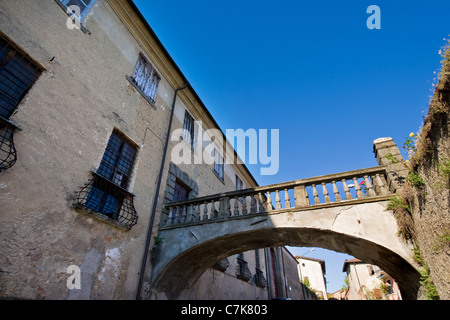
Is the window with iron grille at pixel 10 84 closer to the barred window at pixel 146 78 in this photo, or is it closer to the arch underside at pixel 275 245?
the barred window at pixel 146 78

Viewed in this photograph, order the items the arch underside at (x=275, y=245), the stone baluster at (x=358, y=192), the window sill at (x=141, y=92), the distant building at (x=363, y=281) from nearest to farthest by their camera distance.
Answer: the arch underside at (x=275, y=245) < the stone baluster at (x=358, y=192) < the window sill at (x=141, y=92) < the distant building at (x=363, y=281)

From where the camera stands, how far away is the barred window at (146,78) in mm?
8163

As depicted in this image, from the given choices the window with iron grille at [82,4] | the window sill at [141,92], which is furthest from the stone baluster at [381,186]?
the window with iron grille at [82,4]

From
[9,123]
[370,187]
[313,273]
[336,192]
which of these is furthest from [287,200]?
[313,273]

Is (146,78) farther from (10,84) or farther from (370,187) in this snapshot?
(370,187)

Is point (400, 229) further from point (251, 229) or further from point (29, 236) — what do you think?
point (29, 236)

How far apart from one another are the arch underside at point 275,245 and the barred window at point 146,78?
5.38 meters

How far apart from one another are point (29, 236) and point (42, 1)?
5171 millimetres

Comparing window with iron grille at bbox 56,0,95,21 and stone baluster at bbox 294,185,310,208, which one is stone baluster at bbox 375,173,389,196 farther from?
window with iron grille at bbox 56,0,95,21

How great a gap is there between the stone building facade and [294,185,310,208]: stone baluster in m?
4.07

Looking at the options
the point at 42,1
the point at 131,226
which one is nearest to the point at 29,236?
the point at 131,226

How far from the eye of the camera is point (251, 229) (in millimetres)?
6074

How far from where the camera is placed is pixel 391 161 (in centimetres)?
552

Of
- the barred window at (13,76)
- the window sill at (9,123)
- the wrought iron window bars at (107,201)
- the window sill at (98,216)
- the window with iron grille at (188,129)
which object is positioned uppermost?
the window with iron grille at (188,129)
